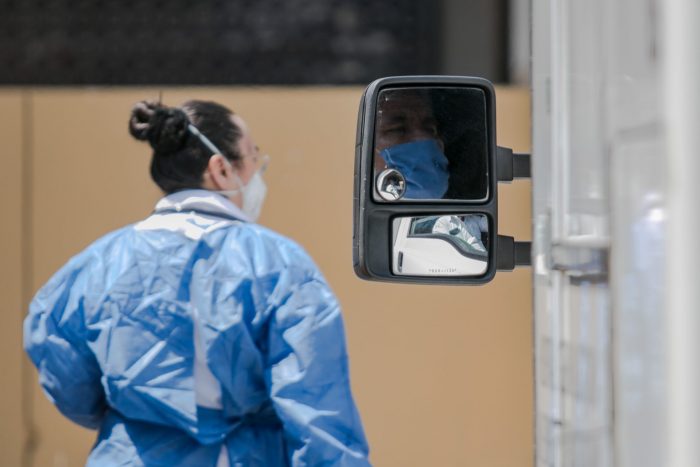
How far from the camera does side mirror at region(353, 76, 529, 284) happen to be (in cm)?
141

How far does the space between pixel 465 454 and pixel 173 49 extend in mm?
2101

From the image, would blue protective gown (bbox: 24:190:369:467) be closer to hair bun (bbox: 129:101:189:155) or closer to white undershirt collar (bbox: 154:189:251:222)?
white undershirt collar (bbox: 154:189:251:222)

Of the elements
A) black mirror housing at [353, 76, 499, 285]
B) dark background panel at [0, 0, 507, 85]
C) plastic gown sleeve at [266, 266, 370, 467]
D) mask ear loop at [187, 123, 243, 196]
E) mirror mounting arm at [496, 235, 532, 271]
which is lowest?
A: plastic gown sleeve at [266, 266, 370, 467]

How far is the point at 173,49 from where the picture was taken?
16.7 feet

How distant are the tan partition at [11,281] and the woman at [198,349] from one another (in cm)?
195

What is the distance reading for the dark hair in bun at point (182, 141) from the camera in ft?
9.33

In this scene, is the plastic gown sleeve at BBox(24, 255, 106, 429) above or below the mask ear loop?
below

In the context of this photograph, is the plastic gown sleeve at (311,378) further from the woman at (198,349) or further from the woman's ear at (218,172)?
the woman's ear at (218,172)

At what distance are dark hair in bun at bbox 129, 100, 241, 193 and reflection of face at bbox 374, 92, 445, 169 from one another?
1.45 meters

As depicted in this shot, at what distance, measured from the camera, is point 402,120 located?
1.45 m

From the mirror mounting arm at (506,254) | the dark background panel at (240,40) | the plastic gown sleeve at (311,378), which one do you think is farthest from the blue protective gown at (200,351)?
the dark background panel at (240,40)

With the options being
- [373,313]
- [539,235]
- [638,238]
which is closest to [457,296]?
[373,313]

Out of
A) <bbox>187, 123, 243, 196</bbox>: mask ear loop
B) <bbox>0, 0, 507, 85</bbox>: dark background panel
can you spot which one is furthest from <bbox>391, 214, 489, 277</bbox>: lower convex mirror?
<bbox>0, 0, 507, 85</bbox>: dark background panel

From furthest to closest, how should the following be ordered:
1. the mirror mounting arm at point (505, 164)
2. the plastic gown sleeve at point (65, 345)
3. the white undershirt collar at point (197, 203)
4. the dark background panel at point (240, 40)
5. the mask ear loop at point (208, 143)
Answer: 1. the dark background panel at point (240, 40)
2. the mask ear loop at point (208, 143)
3. the white undershirt collar at point (197, 203)
4. the plastic gown sleeve at point (65, 345)
5. the mirror mounting arm at point (505, 164)
